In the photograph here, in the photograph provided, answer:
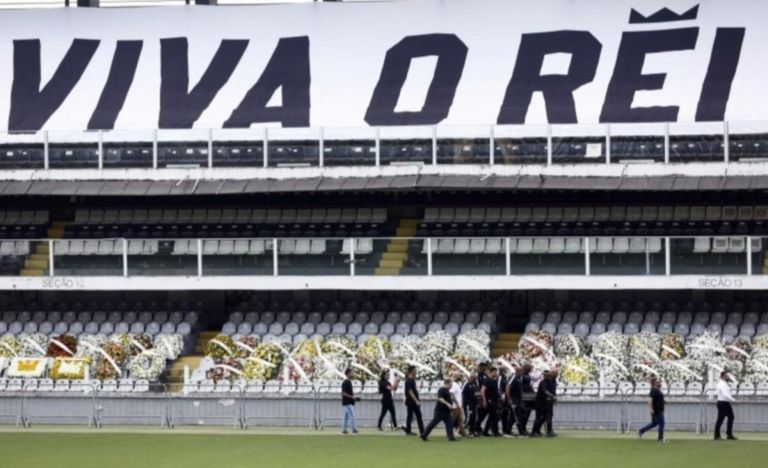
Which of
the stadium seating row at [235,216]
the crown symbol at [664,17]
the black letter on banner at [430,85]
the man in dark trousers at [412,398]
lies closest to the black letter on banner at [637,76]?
the crown symbol at [664,17]

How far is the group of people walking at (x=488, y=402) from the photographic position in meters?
34.1

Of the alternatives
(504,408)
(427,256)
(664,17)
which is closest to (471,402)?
(504,408)

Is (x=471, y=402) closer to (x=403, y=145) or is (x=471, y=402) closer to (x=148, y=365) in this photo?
(x=148, y=365)

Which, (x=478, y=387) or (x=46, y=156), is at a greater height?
(x=46, y=156)

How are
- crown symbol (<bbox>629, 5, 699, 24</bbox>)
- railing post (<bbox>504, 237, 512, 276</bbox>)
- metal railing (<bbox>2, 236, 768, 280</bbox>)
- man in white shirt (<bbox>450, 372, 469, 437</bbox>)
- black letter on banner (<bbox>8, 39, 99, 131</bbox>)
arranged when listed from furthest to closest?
black letter on banner (<bbox>8, 39, 99, 131</bbox>) → crown symbol (<bbox>629, 5, 699, 24</bbox>) → railing post (<bbox>504, 237, 512, 276</bbox>) → metal railing (<bbox>2, 236, 768, 280</bbox>) → man in white shirt (<bbox>450, 372, 469, 437</bbox>)

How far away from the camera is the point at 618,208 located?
44.8 m

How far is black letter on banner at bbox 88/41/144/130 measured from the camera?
4880cm

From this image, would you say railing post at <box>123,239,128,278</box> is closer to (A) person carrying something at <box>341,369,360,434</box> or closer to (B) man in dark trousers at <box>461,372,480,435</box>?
(A) person carrying something at <box>341,369,360,434</box>

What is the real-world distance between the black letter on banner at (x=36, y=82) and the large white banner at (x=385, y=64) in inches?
1.7

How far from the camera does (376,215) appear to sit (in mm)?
46469

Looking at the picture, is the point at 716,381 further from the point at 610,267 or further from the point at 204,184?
the point at 204,184

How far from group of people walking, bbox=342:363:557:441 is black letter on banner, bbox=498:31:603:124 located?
11.9 meters

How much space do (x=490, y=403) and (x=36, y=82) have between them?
21.1 meters

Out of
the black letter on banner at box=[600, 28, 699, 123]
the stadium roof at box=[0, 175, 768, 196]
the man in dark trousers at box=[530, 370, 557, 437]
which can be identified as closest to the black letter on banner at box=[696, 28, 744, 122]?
the black letter on banner at box=[600, 28, 699, 123]
